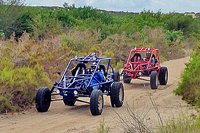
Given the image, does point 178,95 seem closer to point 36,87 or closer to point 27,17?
point 36,87

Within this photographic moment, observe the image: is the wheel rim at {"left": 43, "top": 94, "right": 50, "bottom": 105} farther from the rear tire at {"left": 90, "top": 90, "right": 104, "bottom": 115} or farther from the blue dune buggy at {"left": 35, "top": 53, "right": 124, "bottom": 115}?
the rear tire at {"left": 90, "top": 90, "right": 104, "bottom": 115}

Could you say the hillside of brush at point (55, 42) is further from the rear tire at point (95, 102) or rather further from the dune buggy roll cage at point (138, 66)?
the dune buggy roll cage at point (138, 66)

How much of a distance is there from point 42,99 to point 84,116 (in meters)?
1.32

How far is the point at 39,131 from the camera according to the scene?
489 inches

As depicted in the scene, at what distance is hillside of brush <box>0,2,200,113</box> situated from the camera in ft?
52.6

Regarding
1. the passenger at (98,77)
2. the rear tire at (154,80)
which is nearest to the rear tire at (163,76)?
the rear tire at (154,80)

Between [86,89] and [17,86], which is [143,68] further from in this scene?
[17,86]

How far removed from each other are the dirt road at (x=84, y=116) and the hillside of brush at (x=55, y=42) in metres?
0.89

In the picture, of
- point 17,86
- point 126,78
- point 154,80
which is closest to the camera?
point 17,86

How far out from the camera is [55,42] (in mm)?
24188

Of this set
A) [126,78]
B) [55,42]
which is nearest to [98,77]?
[126,78]

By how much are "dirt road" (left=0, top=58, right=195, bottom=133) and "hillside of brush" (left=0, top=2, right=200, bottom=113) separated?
89 cm

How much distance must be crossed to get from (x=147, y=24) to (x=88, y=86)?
116 feet

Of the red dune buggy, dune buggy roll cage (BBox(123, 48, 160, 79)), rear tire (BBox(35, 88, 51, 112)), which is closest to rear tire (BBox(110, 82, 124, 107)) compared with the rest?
rear tire (BBox(35, 88, 51, 112))
